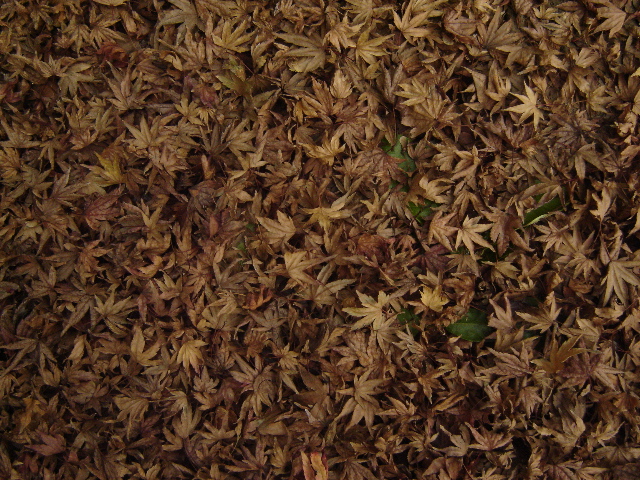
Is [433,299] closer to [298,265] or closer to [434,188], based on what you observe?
[434,188]

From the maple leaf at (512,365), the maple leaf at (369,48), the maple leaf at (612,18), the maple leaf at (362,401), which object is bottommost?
the maple leaf at (362,401)

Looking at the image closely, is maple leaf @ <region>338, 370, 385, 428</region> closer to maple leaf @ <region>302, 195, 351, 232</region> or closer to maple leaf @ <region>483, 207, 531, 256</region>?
maple leaf @ <region>302, 195, 351, 232</region>

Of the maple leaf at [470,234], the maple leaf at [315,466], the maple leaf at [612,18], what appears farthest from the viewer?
the maple leaf at [612,18]

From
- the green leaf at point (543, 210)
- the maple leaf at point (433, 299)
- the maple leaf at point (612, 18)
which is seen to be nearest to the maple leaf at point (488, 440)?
the maple leaf at point (433, 299)

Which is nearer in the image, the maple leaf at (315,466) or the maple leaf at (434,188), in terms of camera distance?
the maple leaf at (315,466)

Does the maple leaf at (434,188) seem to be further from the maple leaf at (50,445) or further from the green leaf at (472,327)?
the maple leaf at (50,445)

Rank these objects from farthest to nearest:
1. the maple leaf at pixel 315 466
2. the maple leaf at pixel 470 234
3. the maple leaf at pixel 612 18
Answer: the maple leaf at pixel 612 18 < the maple leaf at pixel 470 234 < the maple leaf at pixel 315 466

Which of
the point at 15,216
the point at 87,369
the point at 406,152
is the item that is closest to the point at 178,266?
the point at 87,369

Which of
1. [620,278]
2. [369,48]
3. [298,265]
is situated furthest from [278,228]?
[620,278]

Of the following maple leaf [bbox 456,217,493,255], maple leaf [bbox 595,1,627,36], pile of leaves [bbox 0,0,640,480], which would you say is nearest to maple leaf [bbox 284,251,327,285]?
pile of leaves [bbox 0,0,640,480]
